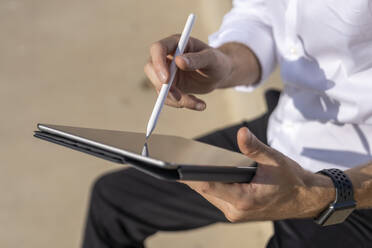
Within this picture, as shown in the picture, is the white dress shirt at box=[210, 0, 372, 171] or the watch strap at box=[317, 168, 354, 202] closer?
the watch strap at box=[317, 168, 354, 202]

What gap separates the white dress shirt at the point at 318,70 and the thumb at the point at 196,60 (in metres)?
0.20

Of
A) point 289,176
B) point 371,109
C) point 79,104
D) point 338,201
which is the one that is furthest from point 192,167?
point 79,104

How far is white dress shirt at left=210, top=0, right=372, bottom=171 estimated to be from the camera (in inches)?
36.6

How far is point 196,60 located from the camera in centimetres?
88

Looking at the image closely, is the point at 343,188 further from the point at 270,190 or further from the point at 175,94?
the point at 175,94

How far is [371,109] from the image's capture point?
36.8 inches

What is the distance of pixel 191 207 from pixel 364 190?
0.43 m

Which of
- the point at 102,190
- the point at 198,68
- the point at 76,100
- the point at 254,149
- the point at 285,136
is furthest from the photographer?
the point at 76,100

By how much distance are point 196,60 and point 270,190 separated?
11.1 inches

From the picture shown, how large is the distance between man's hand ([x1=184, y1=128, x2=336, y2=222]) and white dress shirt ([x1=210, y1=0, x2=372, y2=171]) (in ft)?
0.73

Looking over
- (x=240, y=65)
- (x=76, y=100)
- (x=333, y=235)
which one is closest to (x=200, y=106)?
(x=240, y=65)

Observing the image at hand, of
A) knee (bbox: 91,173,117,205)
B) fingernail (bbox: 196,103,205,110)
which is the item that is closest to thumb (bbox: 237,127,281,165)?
fingernail (bbox: 196,103,205,110)

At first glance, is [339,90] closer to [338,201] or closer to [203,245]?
[338,201]

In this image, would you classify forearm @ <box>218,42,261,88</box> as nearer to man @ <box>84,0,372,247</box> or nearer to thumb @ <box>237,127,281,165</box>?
man @ <box>84,0,372,247</box>
